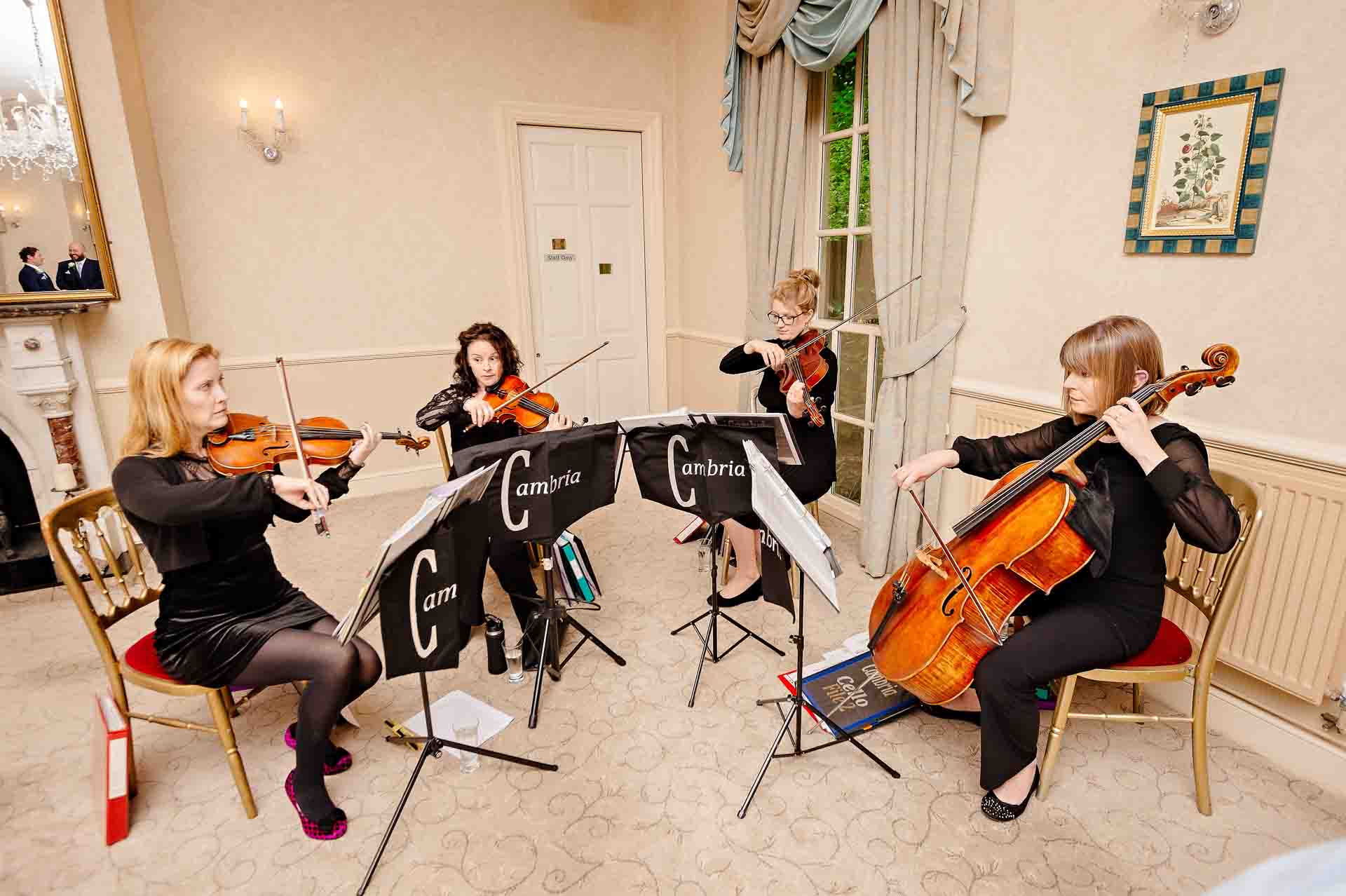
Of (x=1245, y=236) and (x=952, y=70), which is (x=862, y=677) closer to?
(x=1245, y=236)

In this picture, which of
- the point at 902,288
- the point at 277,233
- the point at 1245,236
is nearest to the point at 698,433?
the point at 902,288

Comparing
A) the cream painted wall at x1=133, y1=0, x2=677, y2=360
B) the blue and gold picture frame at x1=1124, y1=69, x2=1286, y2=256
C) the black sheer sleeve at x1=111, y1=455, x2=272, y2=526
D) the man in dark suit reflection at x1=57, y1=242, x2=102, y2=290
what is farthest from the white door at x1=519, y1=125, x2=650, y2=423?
the blue and gold picture frame at x1=1124, y1=69, x2=1286, y2=256

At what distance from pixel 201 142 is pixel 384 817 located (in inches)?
127

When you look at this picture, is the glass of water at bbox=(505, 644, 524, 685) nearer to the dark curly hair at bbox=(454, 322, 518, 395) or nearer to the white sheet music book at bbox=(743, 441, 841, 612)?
the dark curly hair at bbox=(454, 322, 518, 395)

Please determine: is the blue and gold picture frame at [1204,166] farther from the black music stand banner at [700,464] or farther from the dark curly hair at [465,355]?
the dark curly hair at [465,355]

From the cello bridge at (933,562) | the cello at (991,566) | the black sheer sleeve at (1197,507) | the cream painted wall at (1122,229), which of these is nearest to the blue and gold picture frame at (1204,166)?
the cream painted wall at (1122,229)

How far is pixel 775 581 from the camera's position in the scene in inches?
68.6

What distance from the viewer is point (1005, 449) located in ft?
6.07

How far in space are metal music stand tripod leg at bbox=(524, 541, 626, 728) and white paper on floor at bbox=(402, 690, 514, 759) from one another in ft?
0.33

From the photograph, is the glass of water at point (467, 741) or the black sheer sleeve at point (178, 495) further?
the glass of water at point (467, 741)

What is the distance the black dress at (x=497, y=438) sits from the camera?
2418 mm

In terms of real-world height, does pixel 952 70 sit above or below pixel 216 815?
above

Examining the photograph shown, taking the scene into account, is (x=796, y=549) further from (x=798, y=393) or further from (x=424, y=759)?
(x=424, y=759)

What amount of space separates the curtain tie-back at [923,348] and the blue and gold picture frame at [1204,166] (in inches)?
23.9
